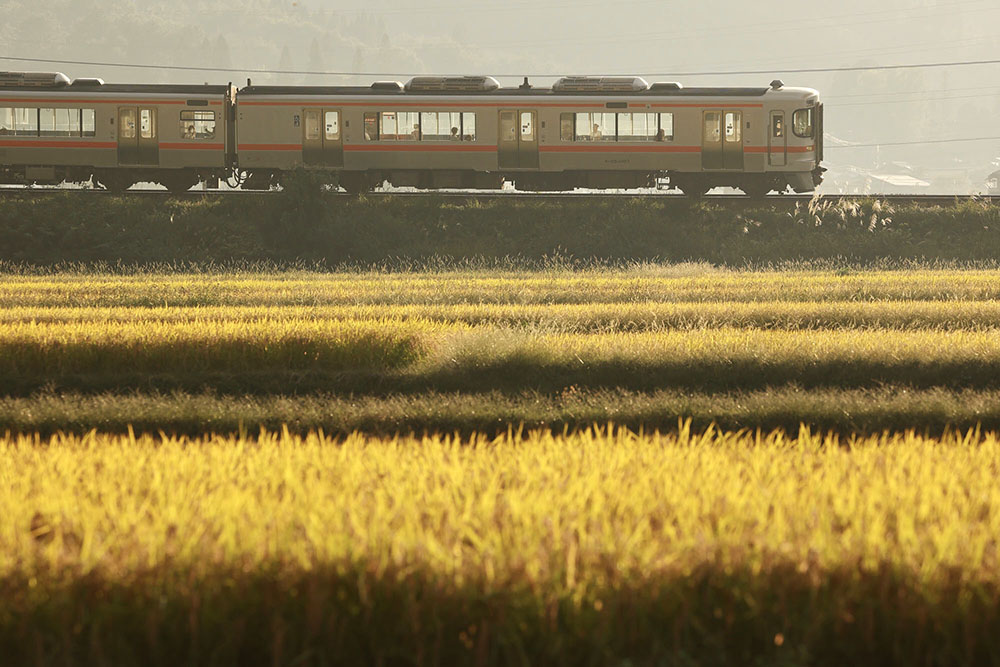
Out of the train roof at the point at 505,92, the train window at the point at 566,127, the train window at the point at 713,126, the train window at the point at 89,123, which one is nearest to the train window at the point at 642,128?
the train roof at the point at 505,92

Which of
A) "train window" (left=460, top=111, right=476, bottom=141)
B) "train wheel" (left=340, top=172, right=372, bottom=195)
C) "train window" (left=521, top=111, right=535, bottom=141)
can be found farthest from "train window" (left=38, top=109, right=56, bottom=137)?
"train window" (left=521, top=111, right=535, bottom=141)

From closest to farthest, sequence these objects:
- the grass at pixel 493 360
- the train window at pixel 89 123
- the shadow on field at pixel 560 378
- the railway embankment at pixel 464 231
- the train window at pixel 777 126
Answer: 1. the grass at pixel 493 360
2. the shadow on field at pixel 560 378
3. the railway embankment at pixel 464 231
4. the train window at pixel 89 123
5. the train window at pixel 777 126

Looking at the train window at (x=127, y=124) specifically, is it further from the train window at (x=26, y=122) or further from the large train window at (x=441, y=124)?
the large train window at (x=441, y=124)

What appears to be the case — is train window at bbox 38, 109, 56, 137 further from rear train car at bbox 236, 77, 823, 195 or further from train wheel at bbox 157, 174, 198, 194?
rear train car at bbox 236, 77, 823, 195

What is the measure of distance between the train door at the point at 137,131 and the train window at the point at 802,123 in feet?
62.5

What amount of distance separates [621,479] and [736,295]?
56.3ft

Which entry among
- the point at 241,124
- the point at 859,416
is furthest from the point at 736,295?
the point at 241,124

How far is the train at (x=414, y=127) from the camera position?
110 feet

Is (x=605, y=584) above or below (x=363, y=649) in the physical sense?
above

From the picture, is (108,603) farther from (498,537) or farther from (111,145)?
(111,145)

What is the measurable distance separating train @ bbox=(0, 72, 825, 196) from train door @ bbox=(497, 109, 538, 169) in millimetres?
40

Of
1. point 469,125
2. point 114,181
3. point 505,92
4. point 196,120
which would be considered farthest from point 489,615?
point 114,181

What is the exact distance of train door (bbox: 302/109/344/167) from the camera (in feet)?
111

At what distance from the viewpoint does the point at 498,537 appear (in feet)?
16.8
